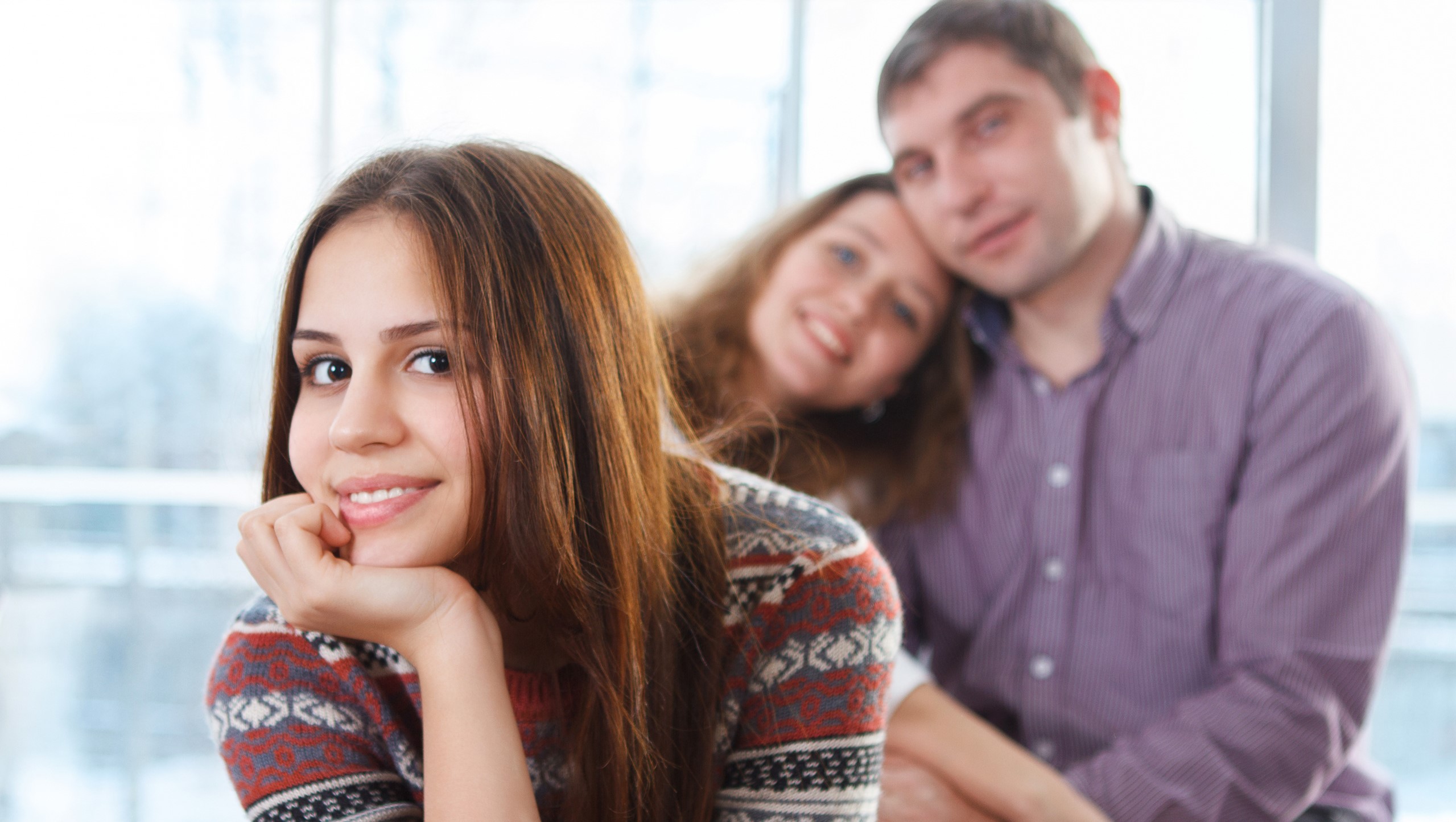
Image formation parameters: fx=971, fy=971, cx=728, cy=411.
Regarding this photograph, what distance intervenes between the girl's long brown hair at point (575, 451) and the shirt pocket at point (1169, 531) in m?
0.93

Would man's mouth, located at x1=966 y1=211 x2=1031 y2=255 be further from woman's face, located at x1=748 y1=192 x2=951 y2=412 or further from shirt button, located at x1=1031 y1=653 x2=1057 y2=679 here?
shirt button, located at x1=1031 y1=653 x2=1057 y2=679

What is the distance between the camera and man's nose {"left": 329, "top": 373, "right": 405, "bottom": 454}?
2.90ft

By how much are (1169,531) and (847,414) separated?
0.62 metres

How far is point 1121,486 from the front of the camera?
170 cm

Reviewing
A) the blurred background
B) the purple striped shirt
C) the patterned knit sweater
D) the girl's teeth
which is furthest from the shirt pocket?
the girl's teeth

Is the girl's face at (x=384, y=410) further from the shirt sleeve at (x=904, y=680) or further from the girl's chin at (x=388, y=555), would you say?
the shirt sleeve at (x=904, y=680)

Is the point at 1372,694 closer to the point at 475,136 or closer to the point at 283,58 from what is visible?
the point at 475,136

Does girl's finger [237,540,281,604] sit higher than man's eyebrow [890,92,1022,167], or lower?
lower

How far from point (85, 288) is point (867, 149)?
6.79 ft

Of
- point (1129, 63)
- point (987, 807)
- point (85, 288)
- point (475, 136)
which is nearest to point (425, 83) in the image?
point (85, 288)

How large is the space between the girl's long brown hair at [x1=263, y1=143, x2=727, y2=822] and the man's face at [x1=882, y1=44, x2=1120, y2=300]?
826mm

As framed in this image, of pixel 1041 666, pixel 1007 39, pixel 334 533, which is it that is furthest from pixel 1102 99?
pixel 334 533

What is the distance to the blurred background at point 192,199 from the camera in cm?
251

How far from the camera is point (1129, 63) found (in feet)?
7.79
